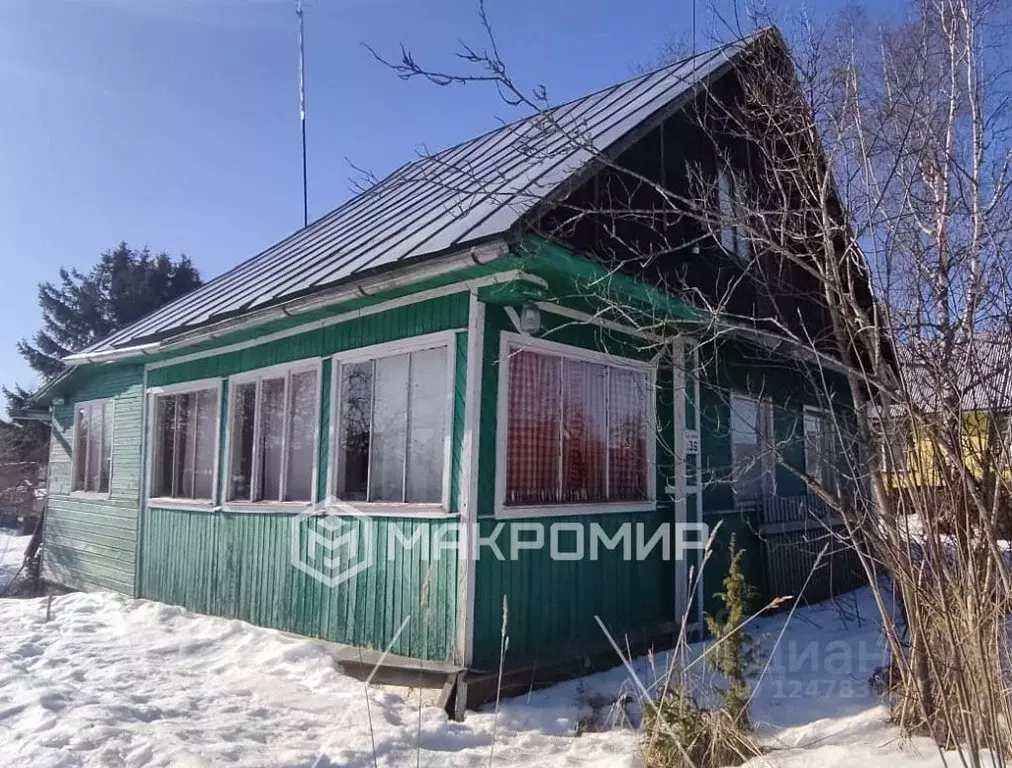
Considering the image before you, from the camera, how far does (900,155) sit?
3.94 m

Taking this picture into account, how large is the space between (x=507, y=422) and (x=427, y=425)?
0.60m

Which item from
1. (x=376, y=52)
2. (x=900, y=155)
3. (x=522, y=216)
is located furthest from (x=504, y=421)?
(x=900, y=155)

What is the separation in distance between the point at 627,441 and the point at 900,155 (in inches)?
138

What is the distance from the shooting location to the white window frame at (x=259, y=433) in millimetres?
6793

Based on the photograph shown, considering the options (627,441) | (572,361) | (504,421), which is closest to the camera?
(504,421)

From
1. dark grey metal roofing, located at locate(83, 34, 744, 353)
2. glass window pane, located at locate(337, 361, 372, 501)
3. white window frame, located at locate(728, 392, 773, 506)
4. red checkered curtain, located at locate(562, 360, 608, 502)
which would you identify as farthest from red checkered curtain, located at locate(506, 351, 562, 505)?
white window frame, located at locate(728, 392, 773, 506)

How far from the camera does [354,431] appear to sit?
6.53 meters

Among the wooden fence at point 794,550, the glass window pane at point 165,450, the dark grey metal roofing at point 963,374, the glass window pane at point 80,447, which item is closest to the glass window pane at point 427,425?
the dark grey metal roofing at point 963,374

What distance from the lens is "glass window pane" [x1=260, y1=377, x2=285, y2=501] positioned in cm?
743

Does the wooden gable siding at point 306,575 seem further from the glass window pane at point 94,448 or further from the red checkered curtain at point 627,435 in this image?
the glass window pane at point 94,448

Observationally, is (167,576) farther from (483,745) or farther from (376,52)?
(376,52)

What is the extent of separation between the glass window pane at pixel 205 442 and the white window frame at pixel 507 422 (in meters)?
3.77

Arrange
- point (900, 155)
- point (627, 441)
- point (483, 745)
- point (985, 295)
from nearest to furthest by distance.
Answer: point (985, 295), point (900, 155), point (483, 745), point (627, 441)

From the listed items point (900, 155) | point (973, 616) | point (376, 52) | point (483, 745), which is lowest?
point (483, 745)
